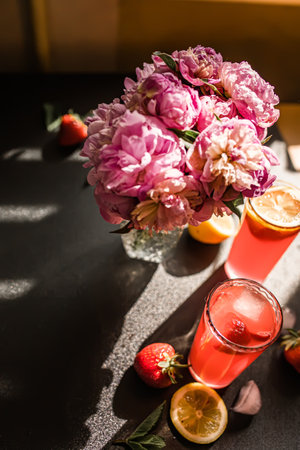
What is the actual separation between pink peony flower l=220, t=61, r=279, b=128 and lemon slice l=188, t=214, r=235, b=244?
0.33m

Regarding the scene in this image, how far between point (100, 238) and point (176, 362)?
12.8 inches

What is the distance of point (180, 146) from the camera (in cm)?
49

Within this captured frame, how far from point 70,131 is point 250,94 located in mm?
624

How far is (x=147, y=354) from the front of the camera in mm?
679

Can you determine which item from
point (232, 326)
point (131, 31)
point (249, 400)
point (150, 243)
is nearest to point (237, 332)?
point (232, 326)

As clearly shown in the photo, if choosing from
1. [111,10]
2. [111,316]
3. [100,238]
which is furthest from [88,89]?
[111,316]

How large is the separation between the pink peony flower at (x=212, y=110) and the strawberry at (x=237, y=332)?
12.6 inches

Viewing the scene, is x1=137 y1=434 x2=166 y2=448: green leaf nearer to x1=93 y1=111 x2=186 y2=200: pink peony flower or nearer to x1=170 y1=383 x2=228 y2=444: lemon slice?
x1=170 y1=383 x2=228 y2=444: lemon slice

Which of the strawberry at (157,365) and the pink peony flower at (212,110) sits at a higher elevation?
the pink peony flower at (212,110)

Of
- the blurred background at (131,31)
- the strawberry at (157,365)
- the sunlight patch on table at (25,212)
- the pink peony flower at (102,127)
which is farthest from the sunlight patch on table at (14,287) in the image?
the blurred background at (131,31)

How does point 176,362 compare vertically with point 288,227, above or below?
below

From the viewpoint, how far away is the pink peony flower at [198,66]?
532 millimetres

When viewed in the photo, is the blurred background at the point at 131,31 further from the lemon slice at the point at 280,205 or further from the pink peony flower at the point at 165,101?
the pink peony flower at the point at 165,101

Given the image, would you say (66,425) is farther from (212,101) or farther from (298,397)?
(212,101)
